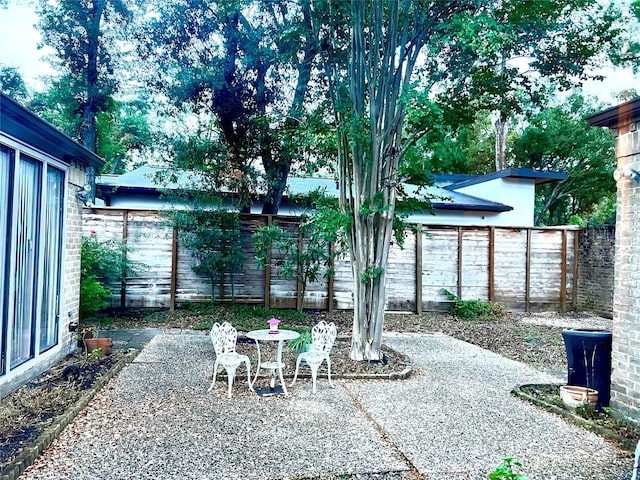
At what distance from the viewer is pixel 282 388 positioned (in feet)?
16.7

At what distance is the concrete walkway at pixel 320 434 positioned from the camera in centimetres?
315

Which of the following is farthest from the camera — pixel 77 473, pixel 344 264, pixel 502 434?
pixel 344 264

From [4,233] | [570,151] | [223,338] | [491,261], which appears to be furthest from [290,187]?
[570,151]

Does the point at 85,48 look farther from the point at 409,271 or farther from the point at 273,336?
the point at 273,336

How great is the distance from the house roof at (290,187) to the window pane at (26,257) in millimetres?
3965

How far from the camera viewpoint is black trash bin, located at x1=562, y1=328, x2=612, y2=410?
4547 millimetres

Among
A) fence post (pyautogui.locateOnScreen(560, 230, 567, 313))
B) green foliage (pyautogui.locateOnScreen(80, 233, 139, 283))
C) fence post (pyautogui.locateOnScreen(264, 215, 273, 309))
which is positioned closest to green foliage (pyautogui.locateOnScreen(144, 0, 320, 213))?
fence post (pyautogui.locateOnScreen(264, 215, 273, 309))

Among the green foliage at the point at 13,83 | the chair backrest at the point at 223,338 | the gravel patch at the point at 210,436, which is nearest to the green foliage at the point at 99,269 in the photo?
the gravel patch at the point at 210,436

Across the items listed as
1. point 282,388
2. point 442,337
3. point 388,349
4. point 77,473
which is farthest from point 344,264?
point 77,473

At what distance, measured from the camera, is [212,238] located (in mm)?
8742

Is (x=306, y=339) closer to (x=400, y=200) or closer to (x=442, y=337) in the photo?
(x=400, y=200)

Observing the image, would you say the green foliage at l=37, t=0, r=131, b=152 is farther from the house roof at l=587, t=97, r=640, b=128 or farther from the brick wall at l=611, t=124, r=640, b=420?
the brick wall at l=611, t=124, r=640, b=420

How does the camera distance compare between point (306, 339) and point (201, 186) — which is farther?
point (201, 186)

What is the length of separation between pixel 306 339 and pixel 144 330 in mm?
3415
